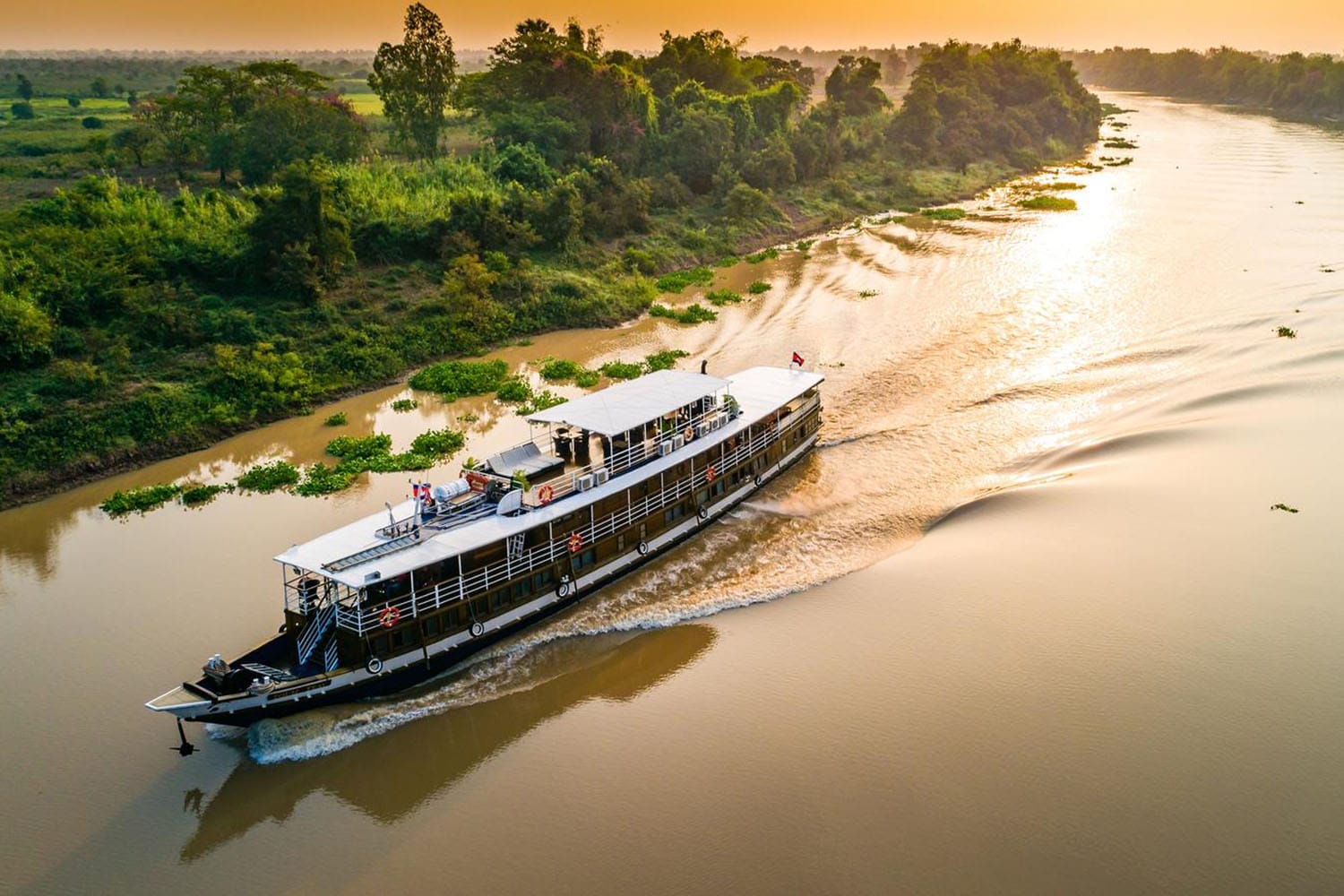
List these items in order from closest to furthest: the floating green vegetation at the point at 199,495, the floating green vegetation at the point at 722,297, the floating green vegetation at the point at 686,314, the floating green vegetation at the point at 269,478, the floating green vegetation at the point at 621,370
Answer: the floating green vegetation at the point at 199,495 → the floating green vegetation at the point at 269,478 → the floating green vegetation at the point at 621,370 → the floating green vegetation at the point at 686,314 → the floating green vegetation at the point at 722,297

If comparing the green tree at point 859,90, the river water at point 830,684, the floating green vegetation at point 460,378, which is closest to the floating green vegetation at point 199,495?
the river water at point 830,684

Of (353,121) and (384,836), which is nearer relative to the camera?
(384,836)

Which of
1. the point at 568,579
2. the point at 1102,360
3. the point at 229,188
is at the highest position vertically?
the point at 229,188

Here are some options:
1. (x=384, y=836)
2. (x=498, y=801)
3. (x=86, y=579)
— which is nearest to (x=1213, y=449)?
(x=498, y=801)

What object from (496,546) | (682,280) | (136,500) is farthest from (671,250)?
(496,546)

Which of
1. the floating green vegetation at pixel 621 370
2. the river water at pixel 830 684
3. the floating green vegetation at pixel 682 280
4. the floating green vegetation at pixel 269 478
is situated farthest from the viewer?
the floating green vegetation at pixel 682 280

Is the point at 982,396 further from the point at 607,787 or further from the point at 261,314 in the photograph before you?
the point at 261,314

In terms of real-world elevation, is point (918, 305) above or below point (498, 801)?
above

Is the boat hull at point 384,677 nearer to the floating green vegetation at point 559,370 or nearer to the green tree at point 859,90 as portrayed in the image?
the floating green vegetation at point 559,370
